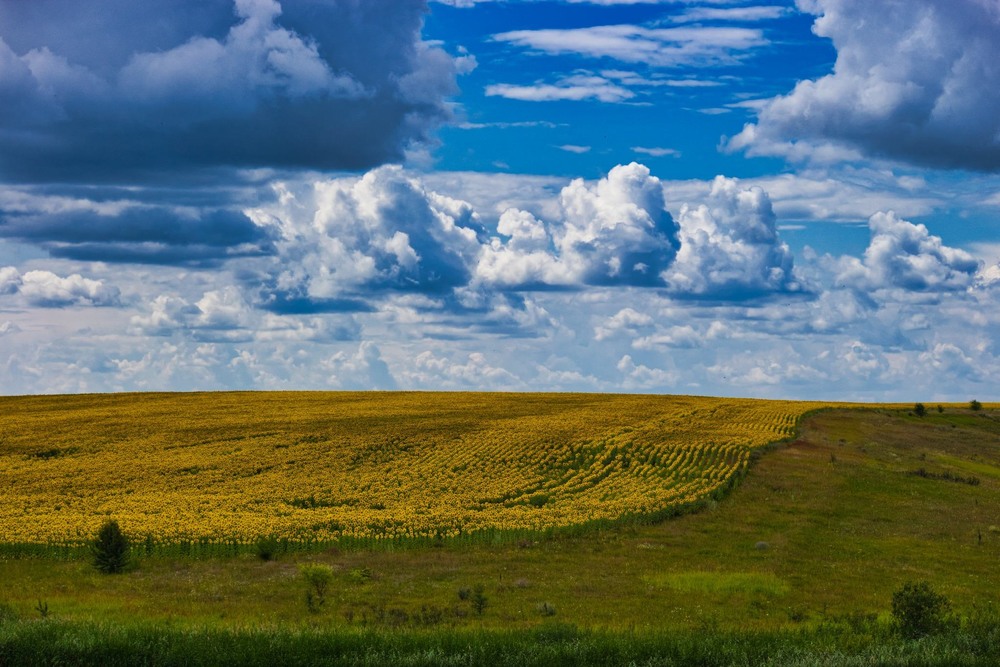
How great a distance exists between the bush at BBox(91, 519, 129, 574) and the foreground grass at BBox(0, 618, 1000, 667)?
16.5 m

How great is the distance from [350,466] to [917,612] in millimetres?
43805

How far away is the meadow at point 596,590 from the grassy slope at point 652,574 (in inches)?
5.2

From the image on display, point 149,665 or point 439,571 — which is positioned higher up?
point 149,665

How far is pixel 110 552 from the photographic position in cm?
3362

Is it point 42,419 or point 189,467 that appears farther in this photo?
point 42,419

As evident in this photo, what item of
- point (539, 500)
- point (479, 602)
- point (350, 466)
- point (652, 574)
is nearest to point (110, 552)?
point (479, 602)

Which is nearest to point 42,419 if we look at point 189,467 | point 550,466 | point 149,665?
point 189,467

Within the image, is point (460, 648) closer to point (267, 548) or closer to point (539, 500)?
point (267, 548)

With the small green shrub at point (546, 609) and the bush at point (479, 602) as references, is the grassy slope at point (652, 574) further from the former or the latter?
the bush at point (479, 602)

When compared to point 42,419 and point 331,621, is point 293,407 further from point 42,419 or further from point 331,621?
point 331,621

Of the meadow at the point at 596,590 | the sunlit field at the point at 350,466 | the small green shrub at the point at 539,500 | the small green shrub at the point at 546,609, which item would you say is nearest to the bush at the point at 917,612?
the meadow at the point at 596,590

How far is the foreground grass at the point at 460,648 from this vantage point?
1575 centimetres

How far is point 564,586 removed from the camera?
98.3 ft

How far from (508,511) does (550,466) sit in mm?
15738
